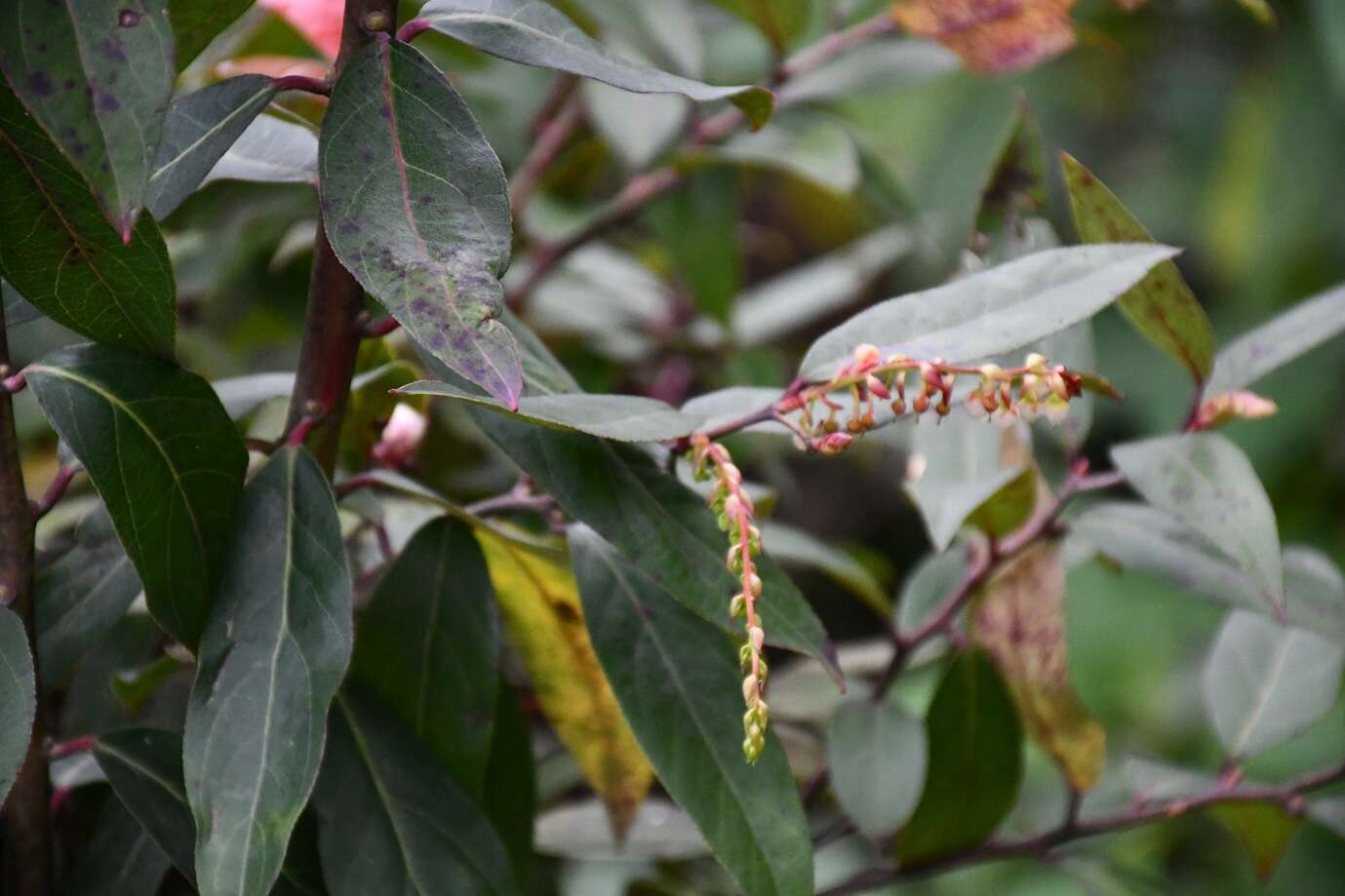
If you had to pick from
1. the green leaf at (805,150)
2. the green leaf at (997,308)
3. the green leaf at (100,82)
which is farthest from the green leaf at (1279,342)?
the green leaf at (100,82)

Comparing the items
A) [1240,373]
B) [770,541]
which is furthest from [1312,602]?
[770,541]

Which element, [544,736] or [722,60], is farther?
[722,60]

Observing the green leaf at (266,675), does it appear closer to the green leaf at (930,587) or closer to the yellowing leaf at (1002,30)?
the green leaf at (930,587)

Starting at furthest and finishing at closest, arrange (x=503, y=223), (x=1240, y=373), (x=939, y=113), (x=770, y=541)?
(x=939, y=113) < (x=770, y=541) < (x=1240, y=373) < (x=503, y=223)

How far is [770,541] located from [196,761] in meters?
0.39

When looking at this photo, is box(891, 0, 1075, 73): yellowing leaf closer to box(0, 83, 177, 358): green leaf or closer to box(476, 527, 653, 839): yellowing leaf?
box(476, 527, 653, 839): yellowing leaf

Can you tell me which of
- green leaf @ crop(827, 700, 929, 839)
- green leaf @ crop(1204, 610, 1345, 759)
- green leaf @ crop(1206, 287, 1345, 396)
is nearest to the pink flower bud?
green leaf @ crop(827, 700, 929, 839)

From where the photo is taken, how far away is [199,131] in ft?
1.46

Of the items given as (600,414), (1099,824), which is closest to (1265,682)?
(1099,824)

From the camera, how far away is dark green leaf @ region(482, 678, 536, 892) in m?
0.60

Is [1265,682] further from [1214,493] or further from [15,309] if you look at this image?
[15,309]

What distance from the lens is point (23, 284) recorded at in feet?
1.43

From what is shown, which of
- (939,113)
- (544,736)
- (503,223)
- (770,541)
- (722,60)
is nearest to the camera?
(503,223)

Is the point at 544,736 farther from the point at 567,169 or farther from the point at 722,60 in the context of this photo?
the point at 722,60
